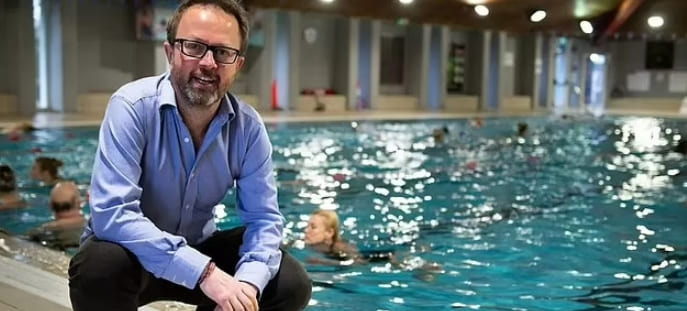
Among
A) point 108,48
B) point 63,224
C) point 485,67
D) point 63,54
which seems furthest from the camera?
point 485,67

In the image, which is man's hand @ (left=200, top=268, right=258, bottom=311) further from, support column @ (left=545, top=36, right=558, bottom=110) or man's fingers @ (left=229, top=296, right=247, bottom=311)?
support column @ (left=545, top=36, right=558, bottom=110)

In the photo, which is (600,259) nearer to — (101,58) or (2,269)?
(2,269)

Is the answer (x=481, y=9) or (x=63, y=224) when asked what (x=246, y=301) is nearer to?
(x=63, y=224)

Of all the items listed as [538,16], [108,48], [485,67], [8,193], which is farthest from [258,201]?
[485,67]

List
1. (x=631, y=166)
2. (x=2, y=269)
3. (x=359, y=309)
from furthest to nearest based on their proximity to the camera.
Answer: (x=631, y=166)
(x=359, y=309)
(x=2, y=269)

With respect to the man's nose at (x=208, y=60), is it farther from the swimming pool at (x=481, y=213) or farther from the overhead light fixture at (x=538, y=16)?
the overhead light fixture at (x=538, y=16)

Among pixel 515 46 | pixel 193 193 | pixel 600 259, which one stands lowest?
pixel 600 259

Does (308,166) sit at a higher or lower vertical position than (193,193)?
lower

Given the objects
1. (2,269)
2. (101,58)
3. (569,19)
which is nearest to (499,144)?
(569,19)

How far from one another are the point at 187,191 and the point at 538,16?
18.7 m

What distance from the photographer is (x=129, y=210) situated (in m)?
1.96

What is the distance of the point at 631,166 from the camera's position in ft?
34.1

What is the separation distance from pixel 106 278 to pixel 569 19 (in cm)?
1964

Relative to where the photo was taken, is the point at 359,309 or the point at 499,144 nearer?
the point at 359,309
